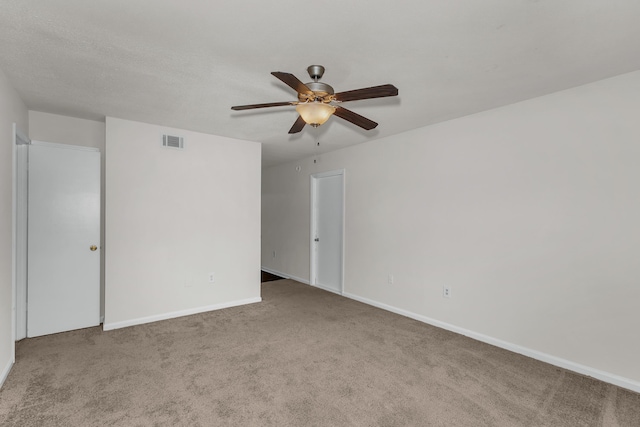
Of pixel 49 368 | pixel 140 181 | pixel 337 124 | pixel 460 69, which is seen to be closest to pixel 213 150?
pixel 140 181

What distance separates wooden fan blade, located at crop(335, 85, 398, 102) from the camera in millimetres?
1873

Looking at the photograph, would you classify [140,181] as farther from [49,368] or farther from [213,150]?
[49,368]

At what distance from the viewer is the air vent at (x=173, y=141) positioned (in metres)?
3.91

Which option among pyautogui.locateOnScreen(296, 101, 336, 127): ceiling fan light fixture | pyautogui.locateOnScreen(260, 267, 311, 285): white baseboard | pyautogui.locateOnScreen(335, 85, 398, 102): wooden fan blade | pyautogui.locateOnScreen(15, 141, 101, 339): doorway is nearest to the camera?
pyautogui.locateOnScreen(335, 85, 398, 102): wooden fan blade

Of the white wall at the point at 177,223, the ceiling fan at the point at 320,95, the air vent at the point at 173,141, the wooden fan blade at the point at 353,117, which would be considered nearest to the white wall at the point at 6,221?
the white wall at the point at 177,223

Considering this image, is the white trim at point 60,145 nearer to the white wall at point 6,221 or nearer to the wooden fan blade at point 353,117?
the white wall at point 6,221

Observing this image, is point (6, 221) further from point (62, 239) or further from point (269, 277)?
point (269, 277)

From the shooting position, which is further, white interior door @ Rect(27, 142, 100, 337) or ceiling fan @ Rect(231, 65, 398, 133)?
white interior door @ Rect(27, 142, 100, 337)

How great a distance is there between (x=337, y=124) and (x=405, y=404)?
112 inches

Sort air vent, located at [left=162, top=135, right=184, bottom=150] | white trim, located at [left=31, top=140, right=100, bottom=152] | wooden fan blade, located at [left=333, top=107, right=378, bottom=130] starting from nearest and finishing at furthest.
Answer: wooden fan blade, located at [left=333, top=107, right=378, bottom=130] < white trim, located at [left=31, top=140, right=100, bottom=152] < air vent, located at [left=162, top=135, right=184, bottom=150]

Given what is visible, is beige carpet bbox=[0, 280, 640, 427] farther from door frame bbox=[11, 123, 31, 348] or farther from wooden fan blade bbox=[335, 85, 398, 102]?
wooden fan blade bbox=[335, 85, 398, 102]

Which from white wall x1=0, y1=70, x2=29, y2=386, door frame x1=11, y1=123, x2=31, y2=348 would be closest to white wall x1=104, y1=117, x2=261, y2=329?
door frame x1=11, y1=123, x2=31, y2=348

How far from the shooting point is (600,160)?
256 cm

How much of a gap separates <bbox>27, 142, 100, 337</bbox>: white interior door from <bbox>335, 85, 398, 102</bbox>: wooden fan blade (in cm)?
310
